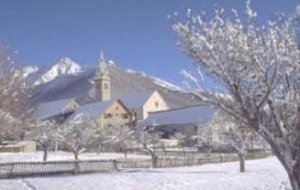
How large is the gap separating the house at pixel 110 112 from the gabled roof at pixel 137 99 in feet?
49.3

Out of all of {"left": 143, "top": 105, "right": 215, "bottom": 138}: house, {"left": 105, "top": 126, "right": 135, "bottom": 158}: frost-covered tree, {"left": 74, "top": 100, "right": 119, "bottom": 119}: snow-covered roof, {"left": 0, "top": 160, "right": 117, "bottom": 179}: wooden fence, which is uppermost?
{"left": 74, "top": 100, "right": 119, "bottom": 119}: snow-covered roof

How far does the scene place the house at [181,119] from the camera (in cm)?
10984

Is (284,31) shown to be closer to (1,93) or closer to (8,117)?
(1,93)

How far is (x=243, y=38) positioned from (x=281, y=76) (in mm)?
1391

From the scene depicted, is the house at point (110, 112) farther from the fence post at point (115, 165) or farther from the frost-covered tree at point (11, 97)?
the frost-covered tree at point (11, 97)

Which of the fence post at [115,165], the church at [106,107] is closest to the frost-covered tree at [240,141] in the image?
the fence post at [115,165]

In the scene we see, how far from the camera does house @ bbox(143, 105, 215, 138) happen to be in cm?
10984

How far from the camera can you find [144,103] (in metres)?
144

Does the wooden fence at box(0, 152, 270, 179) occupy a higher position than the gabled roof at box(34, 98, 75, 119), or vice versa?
the gabled roof at box(34, 98, 75, 119)

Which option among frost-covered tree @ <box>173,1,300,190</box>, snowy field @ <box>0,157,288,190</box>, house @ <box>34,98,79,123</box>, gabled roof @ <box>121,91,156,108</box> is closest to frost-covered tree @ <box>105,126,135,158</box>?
snowy field @ <box>0,157,288,190</box>

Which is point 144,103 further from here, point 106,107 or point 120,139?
point 120,139

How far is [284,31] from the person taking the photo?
13586 millimetres

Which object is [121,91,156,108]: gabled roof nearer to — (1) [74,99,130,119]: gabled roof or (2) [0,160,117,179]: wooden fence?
(1) [74,99,130,119]: gabled roof

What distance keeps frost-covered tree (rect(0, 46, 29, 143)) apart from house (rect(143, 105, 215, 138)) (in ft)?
259
